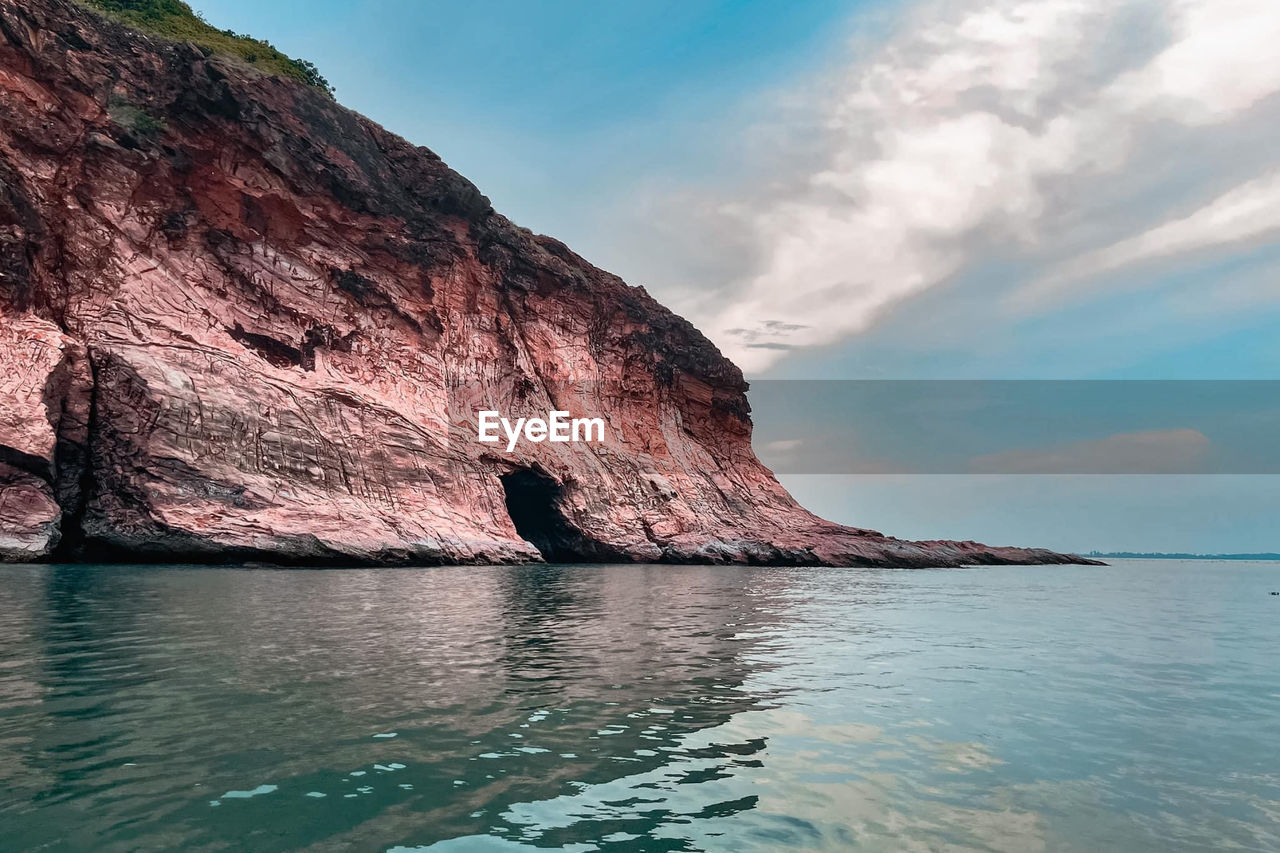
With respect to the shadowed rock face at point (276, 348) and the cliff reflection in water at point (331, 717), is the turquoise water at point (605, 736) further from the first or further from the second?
the shadowed rock face at point (276, 348)

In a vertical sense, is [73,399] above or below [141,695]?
above

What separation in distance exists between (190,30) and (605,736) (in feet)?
173

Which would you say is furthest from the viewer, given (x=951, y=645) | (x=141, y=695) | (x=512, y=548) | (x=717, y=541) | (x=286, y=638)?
(x=717, y=541)

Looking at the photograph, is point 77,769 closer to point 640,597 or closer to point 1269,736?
point 1269,736

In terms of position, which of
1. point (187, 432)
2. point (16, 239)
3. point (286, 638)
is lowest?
point (286, 638)

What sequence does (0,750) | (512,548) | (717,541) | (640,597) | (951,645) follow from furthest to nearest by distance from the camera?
(717,541) → (512,548) → (640,597) → (951,645) → (0,750)

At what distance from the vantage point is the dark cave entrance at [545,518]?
4503cm

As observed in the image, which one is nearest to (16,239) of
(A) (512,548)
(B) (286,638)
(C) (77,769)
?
(A) (512,548)

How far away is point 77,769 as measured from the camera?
519 cm

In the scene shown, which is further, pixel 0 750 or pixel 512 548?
pixel 512 548

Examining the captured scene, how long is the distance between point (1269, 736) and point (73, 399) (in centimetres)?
3488

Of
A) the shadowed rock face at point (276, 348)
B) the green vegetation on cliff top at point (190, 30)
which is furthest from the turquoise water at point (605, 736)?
the green vegetation on cliff top at point (190, 30)

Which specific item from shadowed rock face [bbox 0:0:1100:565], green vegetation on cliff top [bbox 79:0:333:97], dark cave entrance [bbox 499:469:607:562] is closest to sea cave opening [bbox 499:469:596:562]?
dark cave entrance [bbox 499:469:607:562]

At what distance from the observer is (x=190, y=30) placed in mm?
43875
